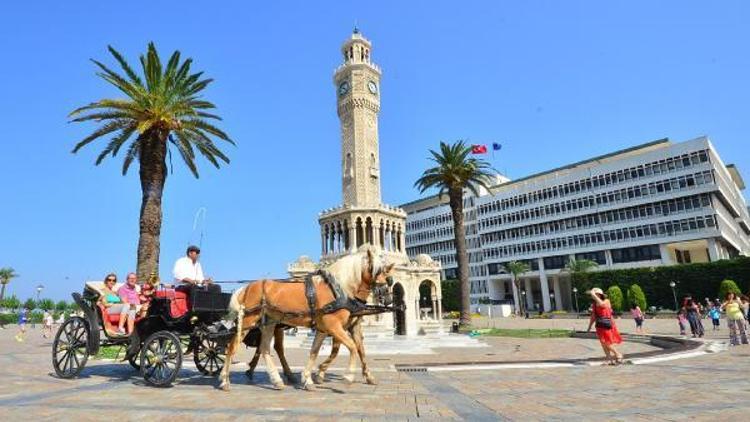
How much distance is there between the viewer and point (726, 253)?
63781mm

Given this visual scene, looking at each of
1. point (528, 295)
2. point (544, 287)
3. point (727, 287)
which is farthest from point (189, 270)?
point (528, 295)

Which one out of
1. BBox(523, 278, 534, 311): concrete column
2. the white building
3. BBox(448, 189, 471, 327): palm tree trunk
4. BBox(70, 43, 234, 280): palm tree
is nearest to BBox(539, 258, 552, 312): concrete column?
the white building

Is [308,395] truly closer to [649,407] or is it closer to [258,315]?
[258,315]

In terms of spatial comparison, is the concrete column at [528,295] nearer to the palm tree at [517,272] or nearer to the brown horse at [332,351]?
the palm tree at [517,272]

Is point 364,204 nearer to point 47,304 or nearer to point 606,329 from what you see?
point 606,329

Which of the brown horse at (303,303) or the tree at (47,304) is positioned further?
the tree at (47,304)

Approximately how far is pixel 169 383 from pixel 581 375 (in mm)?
8766

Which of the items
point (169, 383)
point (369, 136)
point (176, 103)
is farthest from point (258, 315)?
point (369, 136)

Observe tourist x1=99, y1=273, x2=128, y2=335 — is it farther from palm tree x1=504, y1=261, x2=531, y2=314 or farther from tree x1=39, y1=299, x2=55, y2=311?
tree x1=39, y1=299, x2=55, y2=311

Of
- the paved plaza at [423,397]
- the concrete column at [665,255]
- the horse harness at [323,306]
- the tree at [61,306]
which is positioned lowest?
the paved plaza at [423,397]

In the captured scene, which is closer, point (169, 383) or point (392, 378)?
point (169, 383)

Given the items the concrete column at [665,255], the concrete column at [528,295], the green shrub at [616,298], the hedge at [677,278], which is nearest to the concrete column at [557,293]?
the concrete column at [528,295]

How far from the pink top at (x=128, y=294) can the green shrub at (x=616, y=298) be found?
5689 cm

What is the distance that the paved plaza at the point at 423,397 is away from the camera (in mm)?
6105
